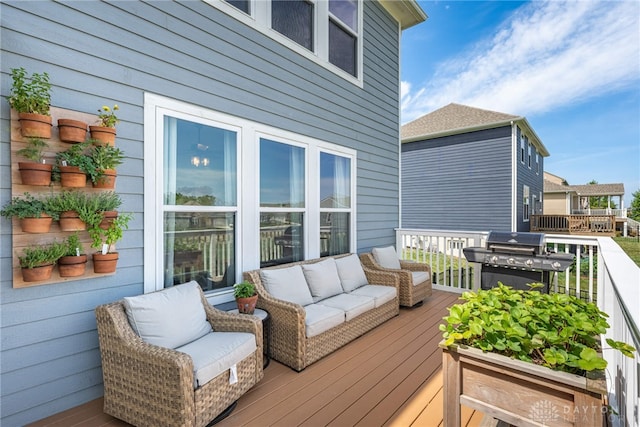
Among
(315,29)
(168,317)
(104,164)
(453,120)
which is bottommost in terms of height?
(168,317)

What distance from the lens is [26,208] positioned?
198 cm

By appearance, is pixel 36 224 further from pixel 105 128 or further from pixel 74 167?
pixel 105 128

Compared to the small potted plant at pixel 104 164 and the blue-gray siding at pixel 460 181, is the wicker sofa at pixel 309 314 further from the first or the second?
the blue-gray siding at pixel 460 181

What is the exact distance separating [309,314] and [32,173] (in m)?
2.39

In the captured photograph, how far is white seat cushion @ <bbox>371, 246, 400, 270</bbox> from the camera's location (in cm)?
489

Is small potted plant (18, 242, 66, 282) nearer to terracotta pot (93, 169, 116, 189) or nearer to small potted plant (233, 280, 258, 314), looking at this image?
terracotta pot (93, 169, 116, 189)

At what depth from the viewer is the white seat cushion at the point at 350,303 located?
3.26 meters

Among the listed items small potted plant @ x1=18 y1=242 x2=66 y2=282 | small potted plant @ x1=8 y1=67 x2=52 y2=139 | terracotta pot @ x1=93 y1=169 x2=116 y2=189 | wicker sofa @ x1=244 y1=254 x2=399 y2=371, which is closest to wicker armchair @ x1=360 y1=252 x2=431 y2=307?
wicker sofa @ x1=244 y1=254 x2=399 y2=371

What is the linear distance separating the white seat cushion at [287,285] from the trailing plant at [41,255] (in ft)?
5.45

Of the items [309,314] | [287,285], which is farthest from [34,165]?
[309,314]

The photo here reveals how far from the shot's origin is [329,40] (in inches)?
184

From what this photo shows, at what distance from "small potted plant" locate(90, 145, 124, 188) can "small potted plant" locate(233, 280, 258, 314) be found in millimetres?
1380

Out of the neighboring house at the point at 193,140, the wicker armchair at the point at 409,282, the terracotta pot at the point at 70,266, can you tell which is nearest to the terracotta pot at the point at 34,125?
the neighboring house at the point at 193,140

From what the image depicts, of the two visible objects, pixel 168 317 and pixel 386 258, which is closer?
pixel 168 317
